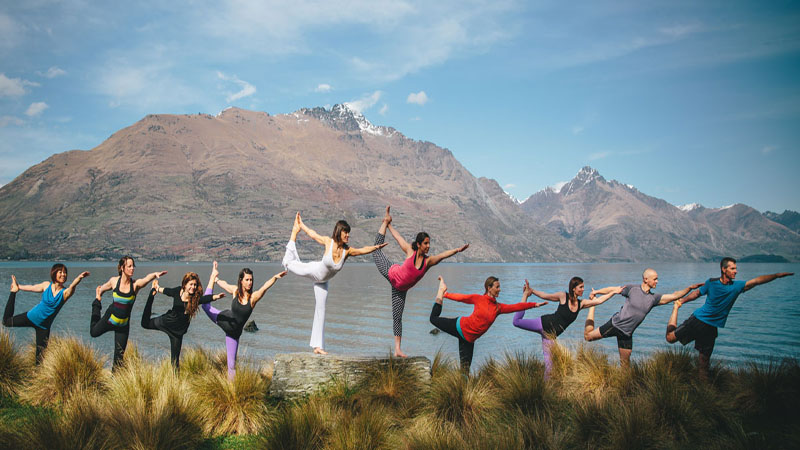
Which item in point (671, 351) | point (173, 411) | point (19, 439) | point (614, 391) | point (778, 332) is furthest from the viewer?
point (778, 332)

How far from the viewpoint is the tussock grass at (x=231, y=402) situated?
6.89 meters

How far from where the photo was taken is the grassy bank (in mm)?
5566

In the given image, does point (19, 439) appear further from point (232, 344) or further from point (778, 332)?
point (778, 332)

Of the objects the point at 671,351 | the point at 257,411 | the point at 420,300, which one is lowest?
the point at 420,300

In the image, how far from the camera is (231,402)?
7.16 meters

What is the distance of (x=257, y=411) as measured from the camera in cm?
714

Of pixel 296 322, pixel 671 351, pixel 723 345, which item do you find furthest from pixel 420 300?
pixel 671 351

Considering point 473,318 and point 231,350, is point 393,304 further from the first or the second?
point 231,350

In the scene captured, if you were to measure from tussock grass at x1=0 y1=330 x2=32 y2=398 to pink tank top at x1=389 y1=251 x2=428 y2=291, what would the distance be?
6.59 metres

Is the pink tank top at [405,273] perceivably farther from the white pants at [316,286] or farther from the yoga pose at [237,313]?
the yoga pose at [237,313]

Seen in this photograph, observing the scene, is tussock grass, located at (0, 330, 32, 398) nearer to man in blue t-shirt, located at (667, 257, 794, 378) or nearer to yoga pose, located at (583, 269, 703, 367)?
yoga pose, located at (583, 269, 703, 367)

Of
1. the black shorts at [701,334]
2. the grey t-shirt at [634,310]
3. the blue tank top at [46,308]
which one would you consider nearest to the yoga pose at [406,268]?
the grey t-shirt at [634,310]

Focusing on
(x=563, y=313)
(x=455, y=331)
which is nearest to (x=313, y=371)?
(x=455, y=331)

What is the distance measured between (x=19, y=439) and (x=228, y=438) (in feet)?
7.96
